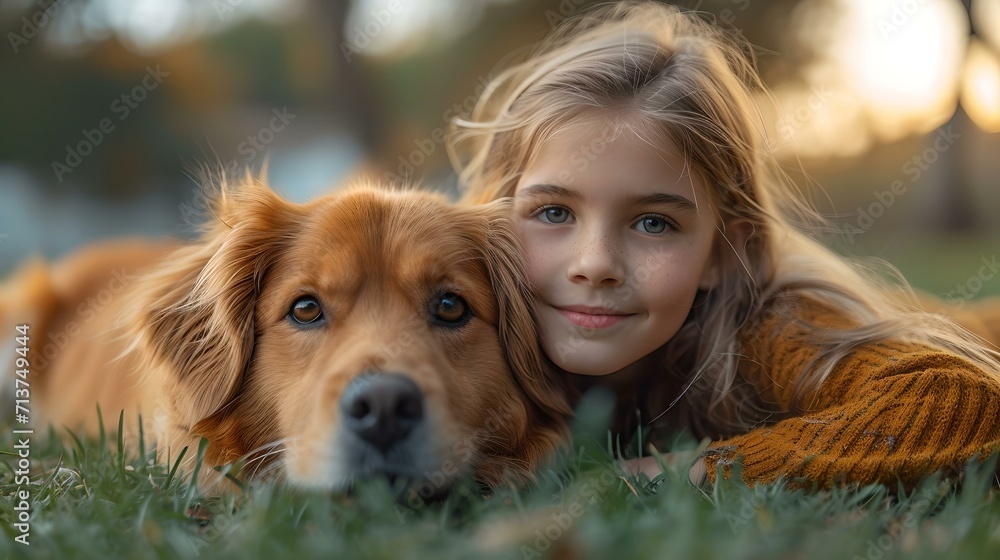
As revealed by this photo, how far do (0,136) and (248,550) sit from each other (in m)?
14.4

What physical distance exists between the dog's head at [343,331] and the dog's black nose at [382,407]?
0.14 feet

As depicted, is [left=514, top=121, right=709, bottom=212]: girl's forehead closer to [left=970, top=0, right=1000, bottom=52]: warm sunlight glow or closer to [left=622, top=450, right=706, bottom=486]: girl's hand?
[left=622, top=450, right=706, bottom=486]: girl's hand

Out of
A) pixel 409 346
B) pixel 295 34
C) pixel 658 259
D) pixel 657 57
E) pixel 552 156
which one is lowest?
pixel 409 346

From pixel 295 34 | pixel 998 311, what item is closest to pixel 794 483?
pixel 998 311

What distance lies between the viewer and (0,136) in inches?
522

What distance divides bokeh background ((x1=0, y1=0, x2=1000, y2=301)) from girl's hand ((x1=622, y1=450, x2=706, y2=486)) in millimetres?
8310

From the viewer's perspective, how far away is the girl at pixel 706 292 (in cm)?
256

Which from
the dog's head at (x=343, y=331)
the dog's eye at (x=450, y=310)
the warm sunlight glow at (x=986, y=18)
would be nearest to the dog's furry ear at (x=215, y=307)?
the dog's head at (x=343, y=331)

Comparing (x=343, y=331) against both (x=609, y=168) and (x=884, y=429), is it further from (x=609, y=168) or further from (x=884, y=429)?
(x=884, y=429)

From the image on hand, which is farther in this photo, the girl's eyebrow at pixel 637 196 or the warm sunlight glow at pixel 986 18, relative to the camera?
the warm sunlight glow at pixel 986 18

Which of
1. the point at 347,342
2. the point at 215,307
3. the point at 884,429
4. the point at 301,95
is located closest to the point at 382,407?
the point at 347,342

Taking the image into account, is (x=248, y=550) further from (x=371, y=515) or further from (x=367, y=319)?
(x=367, y=319)

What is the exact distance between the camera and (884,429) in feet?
8.31

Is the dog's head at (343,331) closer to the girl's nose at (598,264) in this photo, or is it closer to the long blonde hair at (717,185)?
the girl's nose at (598,264)
